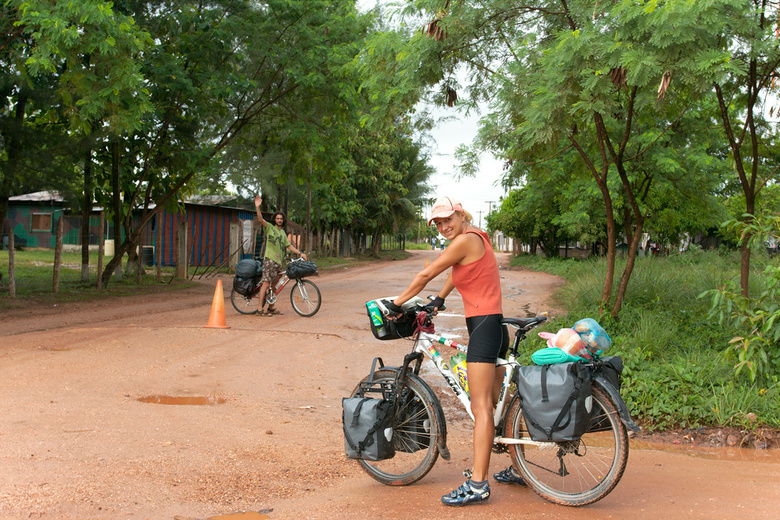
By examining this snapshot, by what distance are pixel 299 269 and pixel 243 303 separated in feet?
4.69

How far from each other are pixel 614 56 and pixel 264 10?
37.7 feet

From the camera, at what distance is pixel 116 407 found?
5949 mm

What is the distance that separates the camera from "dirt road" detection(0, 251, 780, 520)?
3.93m

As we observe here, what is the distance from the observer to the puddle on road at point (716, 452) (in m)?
5.57

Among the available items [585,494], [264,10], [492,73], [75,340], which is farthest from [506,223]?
[585,494]

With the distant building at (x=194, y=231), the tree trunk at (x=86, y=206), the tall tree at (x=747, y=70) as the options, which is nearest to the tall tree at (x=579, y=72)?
the tall tree at (x=747, y=70)

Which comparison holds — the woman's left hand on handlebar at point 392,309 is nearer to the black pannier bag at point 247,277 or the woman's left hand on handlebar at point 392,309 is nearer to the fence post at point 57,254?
the black pannier bag at point 247,277

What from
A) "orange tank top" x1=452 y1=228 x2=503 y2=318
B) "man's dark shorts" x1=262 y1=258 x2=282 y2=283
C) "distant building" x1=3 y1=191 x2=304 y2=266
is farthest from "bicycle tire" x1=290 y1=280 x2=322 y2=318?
"distant building" x1=3 y1=191 x2=304 y2=266

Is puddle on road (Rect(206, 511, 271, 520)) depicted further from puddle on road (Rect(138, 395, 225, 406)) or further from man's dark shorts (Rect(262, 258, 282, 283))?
man's dark shorts (Rect(262, 258, 282, 283))

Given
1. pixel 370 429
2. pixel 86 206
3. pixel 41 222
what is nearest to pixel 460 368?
pixel 370 429

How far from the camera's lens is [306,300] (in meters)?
12.3

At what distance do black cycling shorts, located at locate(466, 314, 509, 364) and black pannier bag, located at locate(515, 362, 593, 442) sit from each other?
0.26 metres

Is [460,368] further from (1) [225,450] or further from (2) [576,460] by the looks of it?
(1) [225,450]

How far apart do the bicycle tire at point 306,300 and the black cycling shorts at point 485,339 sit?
8411 millimetres
